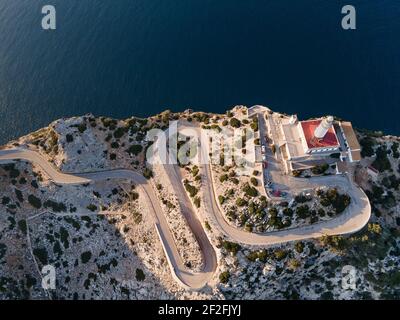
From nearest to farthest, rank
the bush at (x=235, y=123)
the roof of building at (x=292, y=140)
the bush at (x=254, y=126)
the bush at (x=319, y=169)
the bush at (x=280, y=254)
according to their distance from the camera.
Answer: the bush at (x=280, y=254) → the bush at (x=319, y=169) → the roof of building at (x=292, y=140) → the bush at (x=254, y=126) → the bush at (x=235, y=123)

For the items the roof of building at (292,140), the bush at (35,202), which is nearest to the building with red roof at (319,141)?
the roof of building at (292,140)

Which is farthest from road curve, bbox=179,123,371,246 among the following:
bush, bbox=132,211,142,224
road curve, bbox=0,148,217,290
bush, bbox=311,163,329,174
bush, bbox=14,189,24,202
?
bush, bbox=14,189,24,202

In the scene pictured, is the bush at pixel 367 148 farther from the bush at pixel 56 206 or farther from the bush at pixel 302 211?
the bush at pixel 56 206

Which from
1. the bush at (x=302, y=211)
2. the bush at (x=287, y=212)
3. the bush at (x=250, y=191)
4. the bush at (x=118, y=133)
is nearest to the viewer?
the bush at (x=287, y=212)

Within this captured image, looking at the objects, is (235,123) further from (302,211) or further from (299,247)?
(299,247)

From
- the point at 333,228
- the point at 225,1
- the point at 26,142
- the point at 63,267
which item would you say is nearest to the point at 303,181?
the point at 333,228

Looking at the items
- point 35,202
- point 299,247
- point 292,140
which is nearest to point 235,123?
point 292,140

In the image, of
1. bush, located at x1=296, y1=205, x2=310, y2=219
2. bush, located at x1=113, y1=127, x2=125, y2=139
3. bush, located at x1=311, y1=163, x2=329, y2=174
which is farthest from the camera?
bush, located at x1=113, y1=127, x2=125, y2=139

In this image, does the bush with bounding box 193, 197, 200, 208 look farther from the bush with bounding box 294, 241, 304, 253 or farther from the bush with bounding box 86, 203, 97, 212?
the bush with bounding box 86, 203, 97, 212
